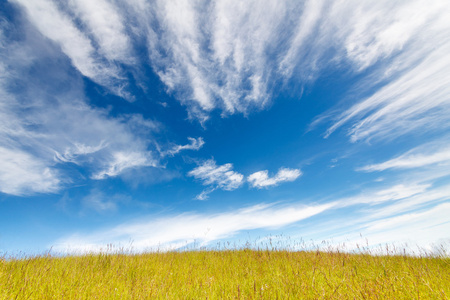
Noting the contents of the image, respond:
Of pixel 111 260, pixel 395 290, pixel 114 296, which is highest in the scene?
pixel 111 260

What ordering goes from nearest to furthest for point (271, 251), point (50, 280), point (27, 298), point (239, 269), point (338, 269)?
point (27, 298), point (50, 280), point (338, 269), point (239, 269), point (271, 251)

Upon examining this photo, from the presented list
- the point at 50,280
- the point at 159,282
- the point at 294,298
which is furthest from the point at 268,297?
the point at 50,280

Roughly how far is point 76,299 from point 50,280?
6.56 ft

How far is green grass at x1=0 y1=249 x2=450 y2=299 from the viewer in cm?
526

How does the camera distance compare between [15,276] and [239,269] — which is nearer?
[15,276]

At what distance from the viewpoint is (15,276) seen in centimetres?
650

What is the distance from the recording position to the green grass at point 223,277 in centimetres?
526

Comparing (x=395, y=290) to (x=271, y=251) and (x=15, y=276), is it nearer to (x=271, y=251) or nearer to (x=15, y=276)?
(x=271, y=251)

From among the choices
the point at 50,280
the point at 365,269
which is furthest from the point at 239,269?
the point at 50,280

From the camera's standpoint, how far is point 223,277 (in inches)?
293

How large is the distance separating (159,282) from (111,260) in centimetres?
335

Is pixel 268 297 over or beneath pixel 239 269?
beneath

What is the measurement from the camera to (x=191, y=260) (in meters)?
10.1

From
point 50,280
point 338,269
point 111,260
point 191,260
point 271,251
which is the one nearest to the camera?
point 50,280
